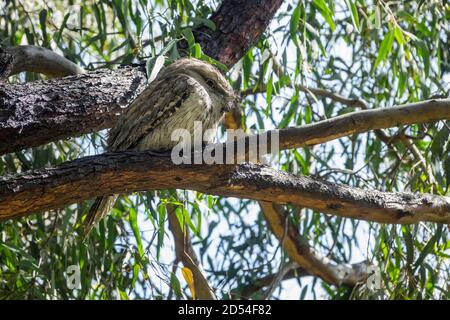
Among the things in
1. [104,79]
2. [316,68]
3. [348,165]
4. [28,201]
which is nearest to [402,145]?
[348,165]

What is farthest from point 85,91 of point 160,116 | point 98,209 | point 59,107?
point 98,209

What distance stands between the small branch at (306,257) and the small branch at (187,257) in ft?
1.49

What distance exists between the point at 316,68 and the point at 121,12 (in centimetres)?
148

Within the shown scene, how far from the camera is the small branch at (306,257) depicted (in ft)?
15.1

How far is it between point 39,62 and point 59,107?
1.80ft

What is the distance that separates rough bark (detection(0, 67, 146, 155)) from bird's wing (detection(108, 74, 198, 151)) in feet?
0.17

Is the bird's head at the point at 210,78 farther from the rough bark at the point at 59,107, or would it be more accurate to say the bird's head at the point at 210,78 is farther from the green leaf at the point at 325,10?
the green leaf at the point at 325,10

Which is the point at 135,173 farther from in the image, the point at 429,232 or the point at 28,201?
the point at 429,232

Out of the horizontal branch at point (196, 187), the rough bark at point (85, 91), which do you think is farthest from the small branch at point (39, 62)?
the horizontal branch at point (196, 187)

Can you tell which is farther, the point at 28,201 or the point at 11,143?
the point at 11,143

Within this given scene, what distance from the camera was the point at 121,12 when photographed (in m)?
3.87

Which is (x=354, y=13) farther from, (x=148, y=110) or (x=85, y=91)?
(x=85, y=91)
